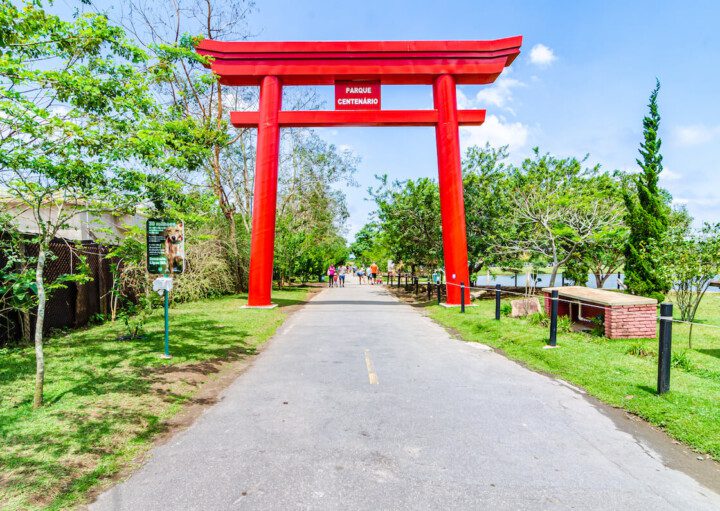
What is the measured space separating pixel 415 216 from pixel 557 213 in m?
6.69

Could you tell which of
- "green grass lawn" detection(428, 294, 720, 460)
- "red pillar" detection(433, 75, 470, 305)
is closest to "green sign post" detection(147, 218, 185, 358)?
"green grass lawn" detection(428, 294, 720, 460)

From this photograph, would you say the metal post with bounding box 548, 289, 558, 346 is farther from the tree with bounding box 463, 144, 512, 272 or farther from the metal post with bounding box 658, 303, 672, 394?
the tree with bounding box 463, 144, 512, 272

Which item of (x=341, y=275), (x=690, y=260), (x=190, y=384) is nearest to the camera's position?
(x=190, y=384)

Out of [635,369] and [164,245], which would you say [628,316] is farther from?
[164,245]

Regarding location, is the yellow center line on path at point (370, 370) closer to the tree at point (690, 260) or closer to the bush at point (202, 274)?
the tree at point (690, 260)

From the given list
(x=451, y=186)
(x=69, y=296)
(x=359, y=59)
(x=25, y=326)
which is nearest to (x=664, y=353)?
(x=25, y=326)

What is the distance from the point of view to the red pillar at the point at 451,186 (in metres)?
15.6

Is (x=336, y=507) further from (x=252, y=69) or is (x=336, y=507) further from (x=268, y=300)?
(x=252, y=69)

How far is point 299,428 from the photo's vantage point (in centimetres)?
422

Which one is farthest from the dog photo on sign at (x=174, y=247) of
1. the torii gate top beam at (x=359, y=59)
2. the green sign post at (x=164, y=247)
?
the torii gate top beam at (x=359, y=59)

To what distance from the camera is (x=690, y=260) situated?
31.9ft

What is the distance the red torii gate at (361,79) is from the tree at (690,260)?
6337 mm

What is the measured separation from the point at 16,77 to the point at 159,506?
15.5ft

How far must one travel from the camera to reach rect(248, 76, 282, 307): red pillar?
1555cm
